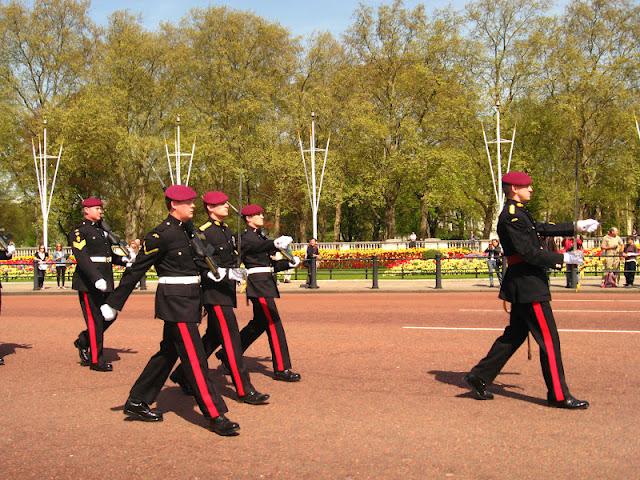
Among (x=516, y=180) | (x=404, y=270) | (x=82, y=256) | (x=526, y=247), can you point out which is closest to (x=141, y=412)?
(x=82, y=256)

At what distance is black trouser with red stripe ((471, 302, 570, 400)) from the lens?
6324 millimetres

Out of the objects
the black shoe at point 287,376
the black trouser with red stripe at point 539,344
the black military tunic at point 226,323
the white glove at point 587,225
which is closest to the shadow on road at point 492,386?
the black trouser with red stripe at point 539,344

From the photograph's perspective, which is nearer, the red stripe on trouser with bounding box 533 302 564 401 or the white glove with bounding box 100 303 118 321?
the white glove with bounding box 100 303 118 321

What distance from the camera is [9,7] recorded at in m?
51.5

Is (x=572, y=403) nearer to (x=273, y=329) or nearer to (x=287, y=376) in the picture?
(x=287, y=376)

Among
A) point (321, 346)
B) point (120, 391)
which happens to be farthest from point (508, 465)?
point (321, 346)

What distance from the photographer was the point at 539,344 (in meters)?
6.45

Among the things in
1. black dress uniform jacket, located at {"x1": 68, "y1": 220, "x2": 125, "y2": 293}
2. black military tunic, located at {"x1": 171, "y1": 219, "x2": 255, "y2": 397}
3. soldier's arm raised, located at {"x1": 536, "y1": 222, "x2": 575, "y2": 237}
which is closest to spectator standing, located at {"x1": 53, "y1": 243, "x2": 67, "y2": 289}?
black dress uniform jacket, located at {"x1": 68, "y1": 220, "x2": 125, "y2": 293}

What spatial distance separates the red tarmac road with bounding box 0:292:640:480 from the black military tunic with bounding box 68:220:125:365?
1.29 ft

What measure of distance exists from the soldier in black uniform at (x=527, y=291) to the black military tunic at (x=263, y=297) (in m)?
2.17

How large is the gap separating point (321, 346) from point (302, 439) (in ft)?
15.1

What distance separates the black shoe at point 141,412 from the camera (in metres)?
6.21

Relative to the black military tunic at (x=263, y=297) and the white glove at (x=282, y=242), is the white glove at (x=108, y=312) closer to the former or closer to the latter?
the white glove at (x=282, y=242)

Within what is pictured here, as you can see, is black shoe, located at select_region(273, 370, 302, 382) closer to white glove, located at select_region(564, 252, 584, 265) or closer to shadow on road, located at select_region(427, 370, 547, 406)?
shadow on road, located at select_region(427, 370, 547, 406)
